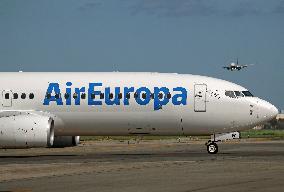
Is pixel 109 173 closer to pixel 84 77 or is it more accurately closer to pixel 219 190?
pixel 219 190

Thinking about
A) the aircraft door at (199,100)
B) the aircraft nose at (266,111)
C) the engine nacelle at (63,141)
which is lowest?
the engine nacelle at (63,141)

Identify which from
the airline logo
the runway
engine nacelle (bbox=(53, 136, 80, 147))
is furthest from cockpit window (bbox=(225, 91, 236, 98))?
engine nacelle (bbox=(53, 136, 80, 147))

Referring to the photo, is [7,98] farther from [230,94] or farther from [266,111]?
[266,111]

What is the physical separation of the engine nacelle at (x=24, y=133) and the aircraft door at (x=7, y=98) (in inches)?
90.3

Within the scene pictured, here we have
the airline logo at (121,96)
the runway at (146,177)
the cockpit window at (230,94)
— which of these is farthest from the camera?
the cockpit window at (230,94)

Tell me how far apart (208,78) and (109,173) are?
1539 cm

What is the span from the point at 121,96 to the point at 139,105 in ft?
3.80

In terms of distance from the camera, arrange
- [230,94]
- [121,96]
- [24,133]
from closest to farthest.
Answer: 1. [24,133]
2. [121,96]
3. [230,94]

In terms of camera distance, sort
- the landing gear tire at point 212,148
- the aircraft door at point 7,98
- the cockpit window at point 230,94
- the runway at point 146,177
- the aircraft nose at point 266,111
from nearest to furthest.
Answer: the runway at point 146,177, the aircraft nose at point 266,111, the landing gear tire at point 212,148, the cockpit window at point 230,94, the aircraft door at point 7,98

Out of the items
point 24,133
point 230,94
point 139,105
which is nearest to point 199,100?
point 230,94

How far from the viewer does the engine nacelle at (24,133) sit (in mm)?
32281

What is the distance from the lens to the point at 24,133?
106 feet

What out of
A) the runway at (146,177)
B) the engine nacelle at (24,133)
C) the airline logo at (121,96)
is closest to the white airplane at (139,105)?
the airline logo at (121,96)

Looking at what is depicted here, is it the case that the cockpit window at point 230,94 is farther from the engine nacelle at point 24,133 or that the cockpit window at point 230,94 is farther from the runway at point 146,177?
the engine nacelle at point 24,133
